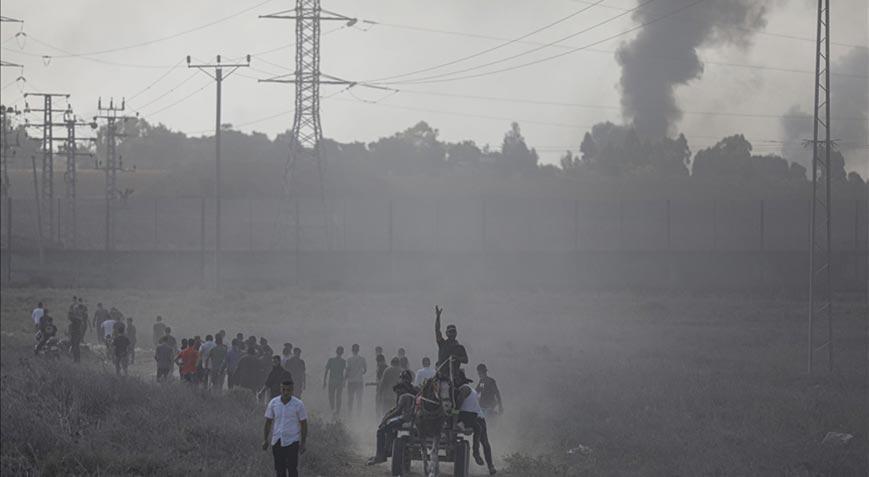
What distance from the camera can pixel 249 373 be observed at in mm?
25188

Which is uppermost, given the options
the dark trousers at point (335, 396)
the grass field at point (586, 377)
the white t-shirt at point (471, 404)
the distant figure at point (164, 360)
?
the white t-shirt at point (471, 404)

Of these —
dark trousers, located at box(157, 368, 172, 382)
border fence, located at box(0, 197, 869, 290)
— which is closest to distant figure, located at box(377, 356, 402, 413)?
dark trousers, located at box(157, 368, 172, 382)

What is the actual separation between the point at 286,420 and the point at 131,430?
3.79m

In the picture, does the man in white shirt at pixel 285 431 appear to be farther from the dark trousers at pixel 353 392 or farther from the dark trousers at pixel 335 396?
the dark trousers at pixel 353 392

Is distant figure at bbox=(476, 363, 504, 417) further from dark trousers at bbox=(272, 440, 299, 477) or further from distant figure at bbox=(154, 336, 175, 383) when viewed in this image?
distant figure at bbox=(154, 336, 175, 383)

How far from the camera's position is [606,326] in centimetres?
5656

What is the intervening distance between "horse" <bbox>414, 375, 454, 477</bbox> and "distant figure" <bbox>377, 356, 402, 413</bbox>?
17.8 feet

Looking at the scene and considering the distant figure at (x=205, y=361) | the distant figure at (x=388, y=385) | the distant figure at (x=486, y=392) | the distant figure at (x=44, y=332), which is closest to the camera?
the distant figure at (x=486, y=392)

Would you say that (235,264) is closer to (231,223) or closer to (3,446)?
(231,223)

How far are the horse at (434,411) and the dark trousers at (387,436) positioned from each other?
810 millimetres

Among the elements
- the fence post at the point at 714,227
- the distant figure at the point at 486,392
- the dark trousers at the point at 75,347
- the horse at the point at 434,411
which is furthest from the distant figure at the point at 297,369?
the fence post at the point at 714,227

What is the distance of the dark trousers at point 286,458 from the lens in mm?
15562

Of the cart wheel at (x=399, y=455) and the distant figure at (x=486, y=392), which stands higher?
the distant figure at (x=486, y=392)

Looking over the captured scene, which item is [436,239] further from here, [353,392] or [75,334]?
[353,392]
